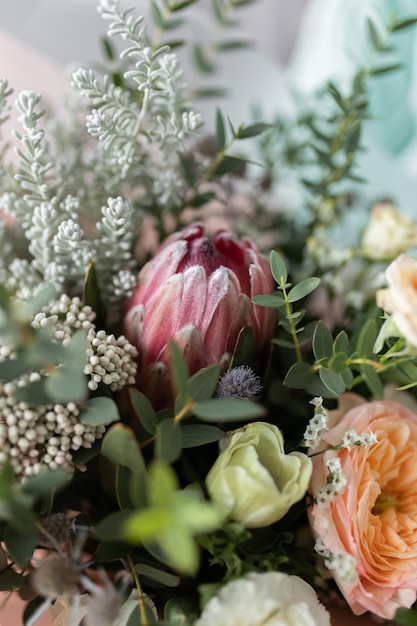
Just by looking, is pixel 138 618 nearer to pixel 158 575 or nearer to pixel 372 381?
pixel 158 575

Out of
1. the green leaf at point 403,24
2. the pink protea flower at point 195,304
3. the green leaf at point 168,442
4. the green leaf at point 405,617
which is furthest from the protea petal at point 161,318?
the green leaf at point 403,24

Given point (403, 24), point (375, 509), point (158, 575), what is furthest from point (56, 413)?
point (403, 24)

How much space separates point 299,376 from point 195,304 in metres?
0.09

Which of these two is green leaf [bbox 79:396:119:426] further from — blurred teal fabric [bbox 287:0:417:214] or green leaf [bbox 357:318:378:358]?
blurred teal fabric [bbox 287:0:417:214]

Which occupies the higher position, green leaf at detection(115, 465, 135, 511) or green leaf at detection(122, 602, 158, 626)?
green leaf at detection(115, 465, 135, 511)

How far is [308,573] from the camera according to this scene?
413 millimetres

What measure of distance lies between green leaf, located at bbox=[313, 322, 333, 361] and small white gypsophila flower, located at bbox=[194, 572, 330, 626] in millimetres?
150

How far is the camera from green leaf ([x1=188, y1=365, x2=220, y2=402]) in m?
0.36

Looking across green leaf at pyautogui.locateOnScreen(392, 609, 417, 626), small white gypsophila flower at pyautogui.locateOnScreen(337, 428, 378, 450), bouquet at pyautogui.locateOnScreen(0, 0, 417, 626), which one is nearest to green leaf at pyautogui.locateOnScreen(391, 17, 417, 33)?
bouquet at pyautogui.locateOnScreen(0, 0, 417, 626)

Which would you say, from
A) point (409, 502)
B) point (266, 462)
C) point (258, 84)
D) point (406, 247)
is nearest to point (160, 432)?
point (266, 462)

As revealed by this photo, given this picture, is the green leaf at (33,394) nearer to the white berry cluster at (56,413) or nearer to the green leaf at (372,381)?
the white berry cluster at (56,413)

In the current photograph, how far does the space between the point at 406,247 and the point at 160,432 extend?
1.39 ft

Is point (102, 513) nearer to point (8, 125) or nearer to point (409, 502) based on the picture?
point (409, 502)

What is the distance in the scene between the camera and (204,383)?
14.1 inches
